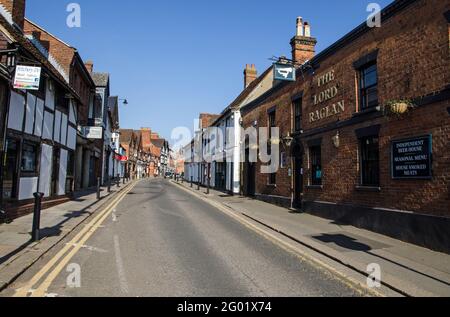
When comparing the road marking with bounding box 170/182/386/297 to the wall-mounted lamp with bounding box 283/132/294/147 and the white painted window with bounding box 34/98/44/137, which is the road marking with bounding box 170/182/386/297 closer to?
the wall-mounted lamp with bounding box 283/132/294/147

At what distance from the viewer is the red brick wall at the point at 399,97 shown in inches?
365

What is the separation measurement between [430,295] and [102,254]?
643 cm

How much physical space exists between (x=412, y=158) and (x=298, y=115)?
8330mm

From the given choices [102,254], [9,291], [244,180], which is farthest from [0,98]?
[244,180]

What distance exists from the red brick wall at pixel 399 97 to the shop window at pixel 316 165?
443 millimetres

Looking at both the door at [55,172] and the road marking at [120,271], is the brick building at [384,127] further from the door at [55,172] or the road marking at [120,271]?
the door at [55,172]

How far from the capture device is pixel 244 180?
26750mm

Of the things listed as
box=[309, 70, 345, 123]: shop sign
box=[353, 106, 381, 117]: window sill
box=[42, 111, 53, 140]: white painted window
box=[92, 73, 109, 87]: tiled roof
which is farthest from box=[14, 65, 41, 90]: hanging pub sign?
box=[92, 73, 109, 87]: tiled roof

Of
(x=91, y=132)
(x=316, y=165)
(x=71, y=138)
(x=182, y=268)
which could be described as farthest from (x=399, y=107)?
(x=91, y=132)

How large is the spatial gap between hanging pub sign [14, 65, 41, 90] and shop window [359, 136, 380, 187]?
34.2ft

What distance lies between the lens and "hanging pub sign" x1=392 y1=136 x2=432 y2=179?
958 cm

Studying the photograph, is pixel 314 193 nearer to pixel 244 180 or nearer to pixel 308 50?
pixel 308 50

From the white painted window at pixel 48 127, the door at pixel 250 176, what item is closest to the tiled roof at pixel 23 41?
the white painted window at pixel 48 127
